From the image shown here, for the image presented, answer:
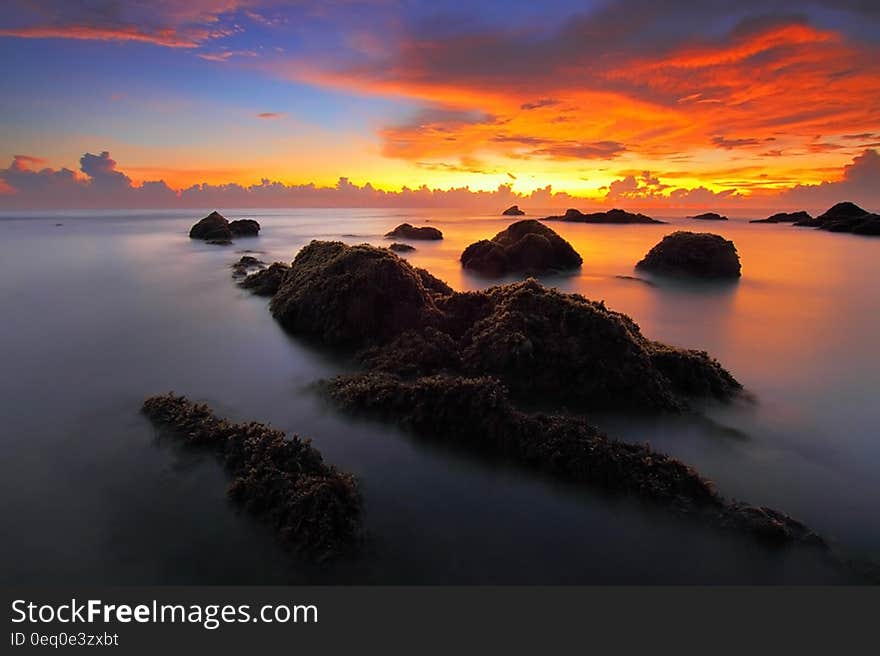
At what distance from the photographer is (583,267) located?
27156mm

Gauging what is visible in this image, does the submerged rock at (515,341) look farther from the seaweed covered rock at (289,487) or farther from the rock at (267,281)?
the rock at (267,281)

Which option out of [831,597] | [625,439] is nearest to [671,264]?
[625,439]

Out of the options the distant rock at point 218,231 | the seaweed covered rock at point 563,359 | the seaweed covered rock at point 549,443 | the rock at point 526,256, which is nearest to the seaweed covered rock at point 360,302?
the seaweed covered rock at point 563,359

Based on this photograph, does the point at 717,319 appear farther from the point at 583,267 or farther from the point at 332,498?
the point at 332,498

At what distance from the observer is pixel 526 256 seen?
2527cm

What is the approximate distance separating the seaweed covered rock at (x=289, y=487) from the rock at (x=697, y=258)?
22.8m

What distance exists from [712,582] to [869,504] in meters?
2.77

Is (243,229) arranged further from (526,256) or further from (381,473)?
(381,473)

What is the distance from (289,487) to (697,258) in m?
23.8

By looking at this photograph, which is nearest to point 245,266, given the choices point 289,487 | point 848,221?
point 289,487

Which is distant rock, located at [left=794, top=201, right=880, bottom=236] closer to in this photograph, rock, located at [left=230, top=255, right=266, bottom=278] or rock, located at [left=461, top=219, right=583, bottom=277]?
rock, located at [left=461, top=219, right=583, bottom=277]

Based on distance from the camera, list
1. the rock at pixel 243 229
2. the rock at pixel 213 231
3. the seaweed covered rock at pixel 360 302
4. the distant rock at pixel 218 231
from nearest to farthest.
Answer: the seaweed covered rock at pixel 360 302, the distant rock at pixel 218 231, the rock at pixel 213 231, the rock at pixel 243 229

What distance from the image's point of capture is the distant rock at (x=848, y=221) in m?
44.5

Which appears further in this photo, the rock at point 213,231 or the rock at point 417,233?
the rock at point 417,233
